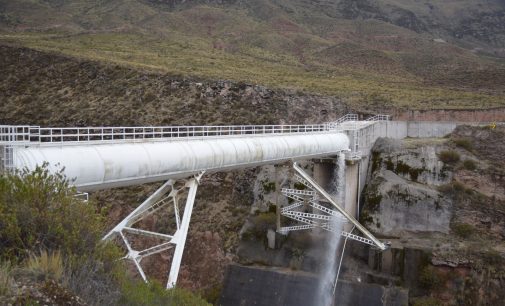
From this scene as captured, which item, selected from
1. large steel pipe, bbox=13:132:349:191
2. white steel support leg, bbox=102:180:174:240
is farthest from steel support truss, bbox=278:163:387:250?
white steel support leg, bbox=102:180:174:240

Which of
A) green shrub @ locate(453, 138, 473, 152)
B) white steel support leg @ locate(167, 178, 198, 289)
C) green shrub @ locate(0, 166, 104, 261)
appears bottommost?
white steel support leg @ locate(167, 178, 198, 289)

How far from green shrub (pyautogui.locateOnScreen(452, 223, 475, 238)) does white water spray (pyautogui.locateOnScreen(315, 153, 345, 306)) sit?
6.62m

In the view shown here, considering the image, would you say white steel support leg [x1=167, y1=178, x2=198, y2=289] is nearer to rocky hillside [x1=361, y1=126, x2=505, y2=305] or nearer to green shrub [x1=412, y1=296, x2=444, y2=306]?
green shrub [x1=412, y1=296, x2=444, y2=306]

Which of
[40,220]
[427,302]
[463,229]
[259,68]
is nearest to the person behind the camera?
[40,220]

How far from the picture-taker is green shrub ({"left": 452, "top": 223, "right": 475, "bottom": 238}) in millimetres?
28875

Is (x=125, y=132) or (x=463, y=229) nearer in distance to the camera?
(x=463, y=229)

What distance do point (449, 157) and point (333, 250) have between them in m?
10.2

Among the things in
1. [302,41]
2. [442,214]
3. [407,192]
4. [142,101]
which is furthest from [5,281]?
[302,41]

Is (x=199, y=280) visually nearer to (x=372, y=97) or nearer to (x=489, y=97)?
(x=372, y=97)

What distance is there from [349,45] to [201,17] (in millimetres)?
36387

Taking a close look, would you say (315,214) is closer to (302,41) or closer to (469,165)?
(469,165)

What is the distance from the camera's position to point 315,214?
29.6 meters

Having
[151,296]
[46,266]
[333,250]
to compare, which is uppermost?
[46,266]

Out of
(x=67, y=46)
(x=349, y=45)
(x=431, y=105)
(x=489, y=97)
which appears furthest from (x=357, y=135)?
(x=349, y=45)
